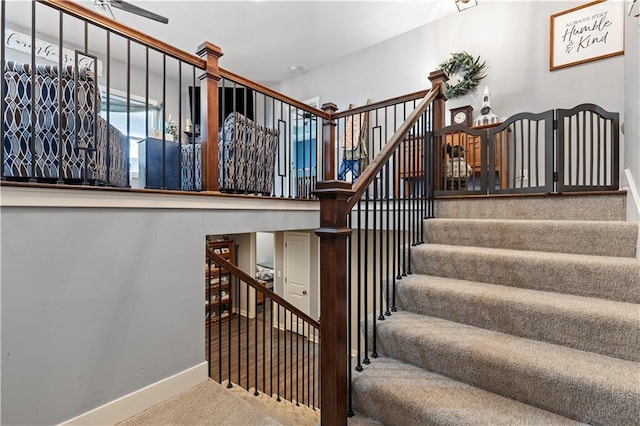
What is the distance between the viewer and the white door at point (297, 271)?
18.7 ft

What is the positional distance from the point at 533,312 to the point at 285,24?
4.87 m

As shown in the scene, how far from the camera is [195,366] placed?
86.2 inches

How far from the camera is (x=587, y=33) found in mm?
3467

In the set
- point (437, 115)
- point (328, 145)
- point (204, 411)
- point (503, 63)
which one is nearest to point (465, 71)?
point (503, 63)

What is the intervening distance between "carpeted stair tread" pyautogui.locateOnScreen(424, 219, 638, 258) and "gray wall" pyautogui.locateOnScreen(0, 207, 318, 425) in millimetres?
1780

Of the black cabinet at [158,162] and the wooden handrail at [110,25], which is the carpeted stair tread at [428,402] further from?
the black cabinet at [158,162]

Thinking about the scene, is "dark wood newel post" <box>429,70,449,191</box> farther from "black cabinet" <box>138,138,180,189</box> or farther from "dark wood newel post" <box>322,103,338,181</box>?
"black cabinet" <box>138,138,180,189</box>

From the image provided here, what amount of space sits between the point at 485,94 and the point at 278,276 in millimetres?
4640

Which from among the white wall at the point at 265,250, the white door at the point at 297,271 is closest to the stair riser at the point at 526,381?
the white door at the point at 297,271

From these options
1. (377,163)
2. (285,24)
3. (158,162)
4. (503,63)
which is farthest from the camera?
(285,24)

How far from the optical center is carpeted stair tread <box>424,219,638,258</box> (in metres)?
1.69

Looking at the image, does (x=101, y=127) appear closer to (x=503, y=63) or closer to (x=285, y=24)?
(x=285, y=24)

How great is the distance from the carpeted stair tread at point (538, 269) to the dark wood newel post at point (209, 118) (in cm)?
155

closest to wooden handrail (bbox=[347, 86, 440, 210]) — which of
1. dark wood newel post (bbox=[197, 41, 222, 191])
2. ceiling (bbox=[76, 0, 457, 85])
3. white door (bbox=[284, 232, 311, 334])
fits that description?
dark wood newel post (bbox=[197, 41, 222, 191])
